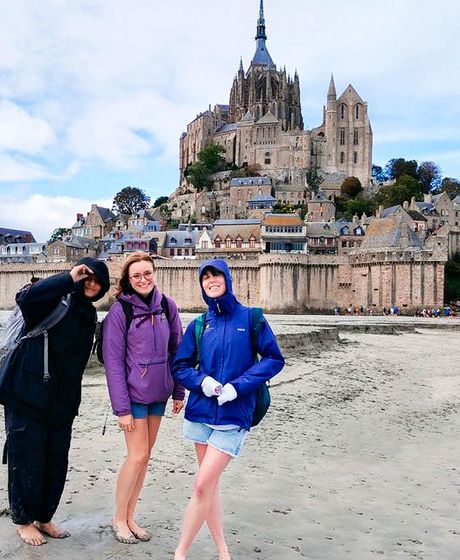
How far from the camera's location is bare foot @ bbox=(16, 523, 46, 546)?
492 centimetres

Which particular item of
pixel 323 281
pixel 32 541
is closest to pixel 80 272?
pixel 32 541

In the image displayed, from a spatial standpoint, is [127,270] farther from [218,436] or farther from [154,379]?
[218,436]

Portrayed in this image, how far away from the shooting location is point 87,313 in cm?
530

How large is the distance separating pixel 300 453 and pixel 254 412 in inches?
150

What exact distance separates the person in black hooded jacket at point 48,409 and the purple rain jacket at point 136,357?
294 mm

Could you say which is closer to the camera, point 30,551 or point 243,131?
point 30,551

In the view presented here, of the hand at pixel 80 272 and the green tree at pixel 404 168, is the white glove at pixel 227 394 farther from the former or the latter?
the green tree at pixel 404 168

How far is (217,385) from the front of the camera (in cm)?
472

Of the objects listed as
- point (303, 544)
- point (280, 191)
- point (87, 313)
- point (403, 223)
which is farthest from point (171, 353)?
point (280, 191)

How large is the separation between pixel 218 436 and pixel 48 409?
153 centimetres

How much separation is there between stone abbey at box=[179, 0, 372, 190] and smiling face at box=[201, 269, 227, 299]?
9032 cm

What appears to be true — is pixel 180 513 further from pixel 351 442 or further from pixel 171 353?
pixel 351 442

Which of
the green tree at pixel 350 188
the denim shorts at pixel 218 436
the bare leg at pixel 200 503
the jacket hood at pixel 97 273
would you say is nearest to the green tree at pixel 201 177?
the green tree at pixel 350 188

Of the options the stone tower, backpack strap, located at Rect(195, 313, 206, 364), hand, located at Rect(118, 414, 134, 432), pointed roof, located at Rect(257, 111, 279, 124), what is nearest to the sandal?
hand, located at Rect(118, 414, 134, 432)
